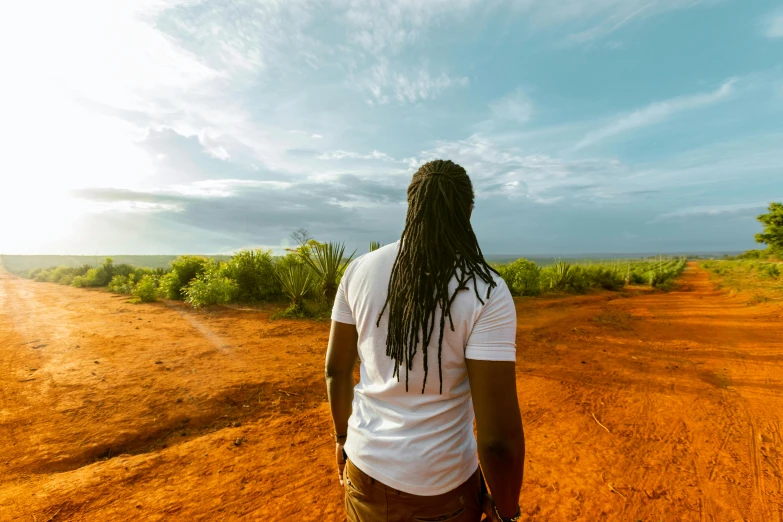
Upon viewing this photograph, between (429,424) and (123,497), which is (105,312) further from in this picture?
(429,424)

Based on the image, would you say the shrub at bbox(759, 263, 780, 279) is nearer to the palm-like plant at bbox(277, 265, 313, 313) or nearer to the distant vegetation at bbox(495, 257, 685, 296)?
the distant vegetation at bbox(495, 257, 685, 296)

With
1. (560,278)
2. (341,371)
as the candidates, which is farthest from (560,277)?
(341,371)

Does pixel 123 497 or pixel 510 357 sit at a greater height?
pixel 510 357

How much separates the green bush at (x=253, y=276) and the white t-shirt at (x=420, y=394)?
1034cm

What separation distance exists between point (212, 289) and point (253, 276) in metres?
1.31

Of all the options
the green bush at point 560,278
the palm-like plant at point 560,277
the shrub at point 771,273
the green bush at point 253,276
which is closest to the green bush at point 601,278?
the green bush at point 560,278

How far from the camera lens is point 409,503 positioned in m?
1.16

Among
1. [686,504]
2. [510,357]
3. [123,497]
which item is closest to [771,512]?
[686,504]

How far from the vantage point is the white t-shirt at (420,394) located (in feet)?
3.42

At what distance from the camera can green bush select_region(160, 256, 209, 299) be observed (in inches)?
456

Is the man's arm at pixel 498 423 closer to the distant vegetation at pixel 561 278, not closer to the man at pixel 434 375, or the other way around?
the man at pixel 434 375

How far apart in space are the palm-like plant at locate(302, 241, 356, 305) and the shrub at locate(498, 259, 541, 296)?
641cm

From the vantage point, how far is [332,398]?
1588 millimetres

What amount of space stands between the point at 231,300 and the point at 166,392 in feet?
21.3
